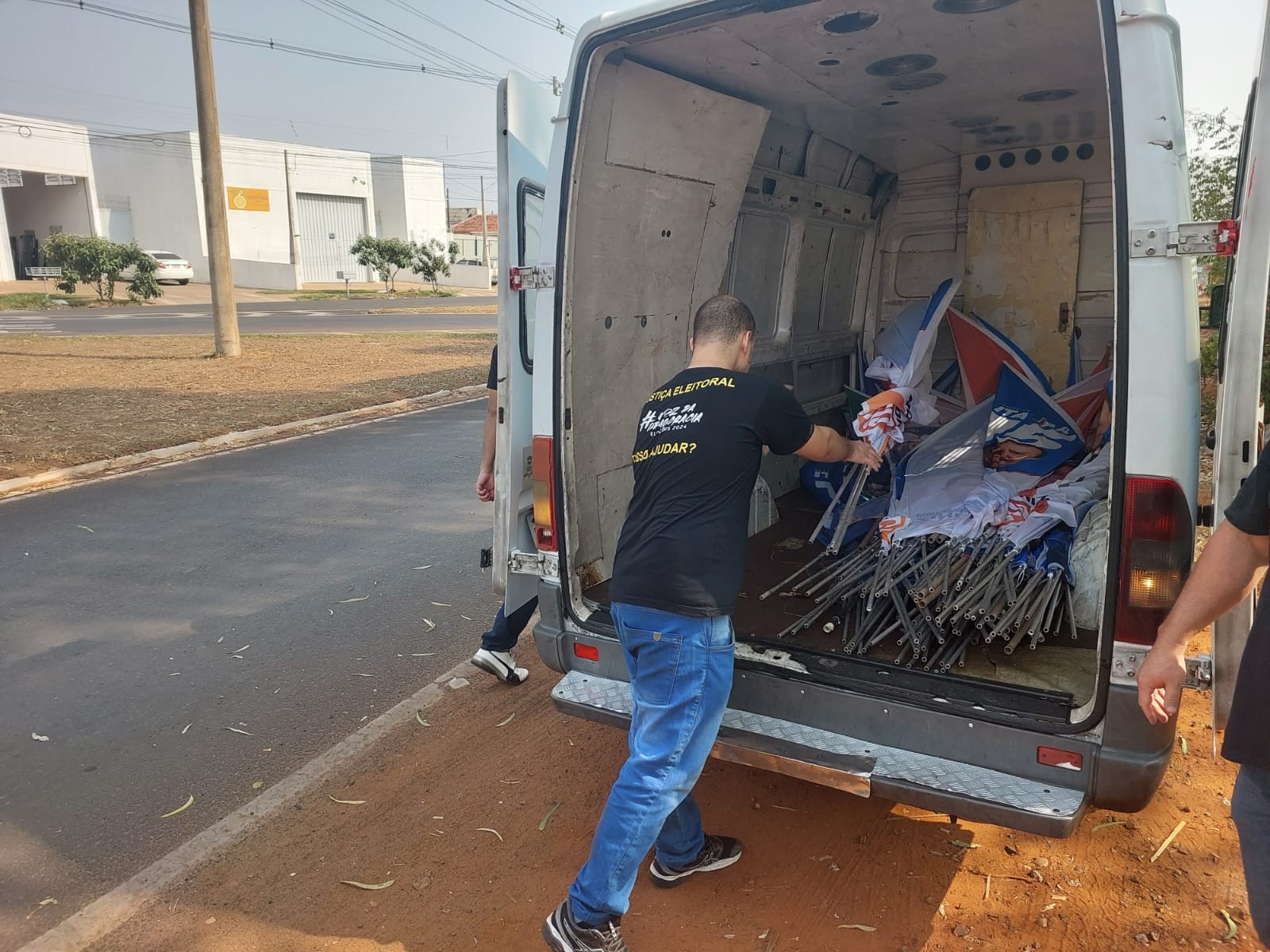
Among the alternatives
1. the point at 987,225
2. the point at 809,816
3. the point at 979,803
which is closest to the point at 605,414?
the point at 809,816

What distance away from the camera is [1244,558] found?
187 cm

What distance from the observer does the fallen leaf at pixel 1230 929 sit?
2.64m

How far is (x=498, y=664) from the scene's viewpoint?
4.30 meters

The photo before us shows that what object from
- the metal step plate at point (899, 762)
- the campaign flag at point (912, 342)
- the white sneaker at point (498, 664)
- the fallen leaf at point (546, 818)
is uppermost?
the campaign flag at point (912, 342)

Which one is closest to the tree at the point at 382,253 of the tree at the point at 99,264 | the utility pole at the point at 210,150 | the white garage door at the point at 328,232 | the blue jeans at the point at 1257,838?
the white garage door at the point at 328,232

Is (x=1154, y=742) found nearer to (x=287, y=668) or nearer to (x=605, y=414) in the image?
(x=605, y=414)

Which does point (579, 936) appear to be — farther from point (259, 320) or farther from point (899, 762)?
point (259, 320)

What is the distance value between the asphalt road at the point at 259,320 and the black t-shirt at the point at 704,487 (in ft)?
72.0

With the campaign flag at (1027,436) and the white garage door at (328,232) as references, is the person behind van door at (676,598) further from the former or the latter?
the white garage door at (328,232)

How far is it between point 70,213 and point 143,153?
8.33 meters

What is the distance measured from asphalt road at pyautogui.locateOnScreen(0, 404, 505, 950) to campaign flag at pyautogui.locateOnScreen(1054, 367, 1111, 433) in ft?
11.2

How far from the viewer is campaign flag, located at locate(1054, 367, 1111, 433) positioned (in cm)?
481

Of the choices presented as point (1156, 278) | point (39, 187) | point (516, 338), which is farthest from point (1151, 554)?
point (39, 187)

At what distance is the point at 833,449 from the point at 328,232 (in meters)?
58.8
